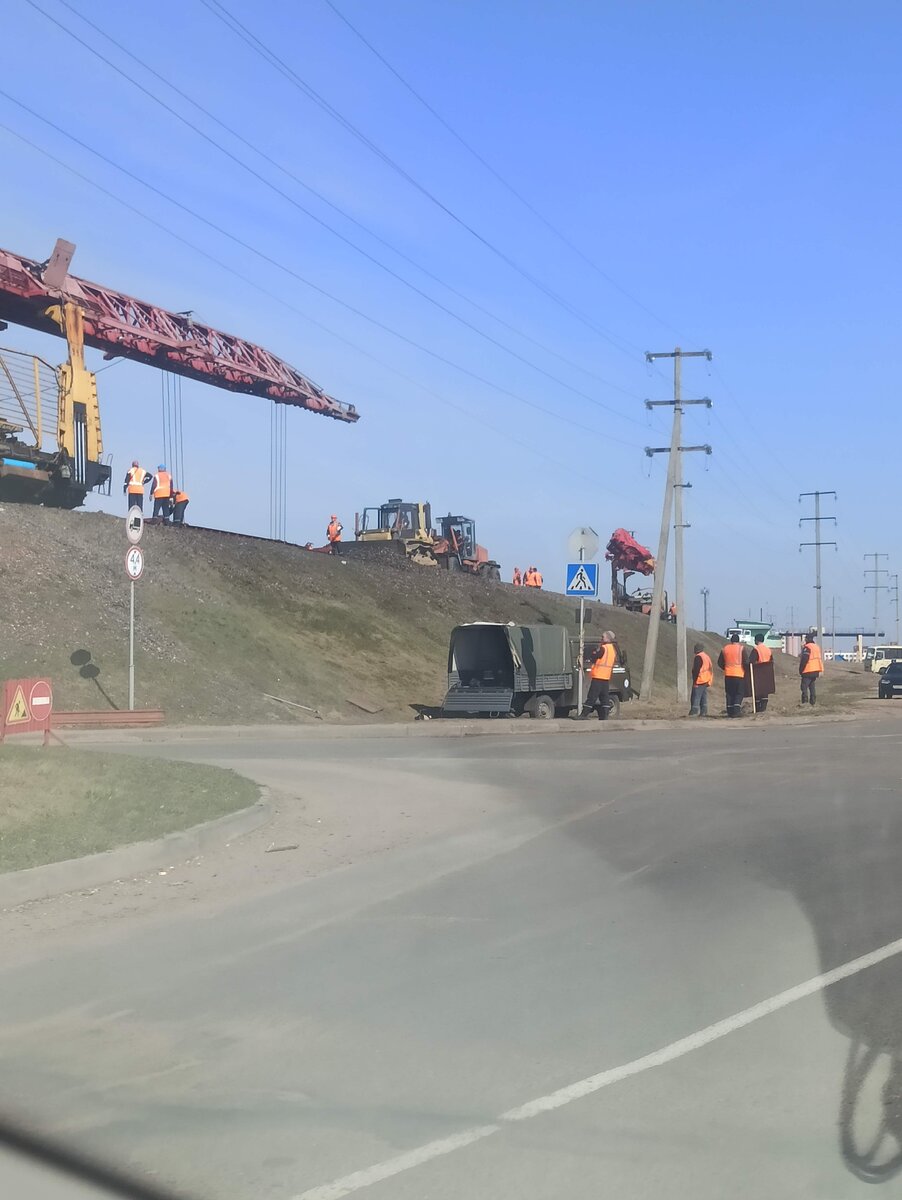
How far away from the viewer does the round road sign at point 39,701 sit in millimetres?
14727

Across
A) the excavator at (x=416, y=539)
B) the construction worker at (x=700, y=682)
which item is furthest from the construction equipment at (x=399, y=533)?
the construction worker at (x=700, y=682)

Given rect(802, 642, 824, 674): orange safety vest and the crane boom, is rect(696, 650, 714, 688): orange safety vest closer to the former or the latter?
rect(802, 642, 824, 674): orange safety vest

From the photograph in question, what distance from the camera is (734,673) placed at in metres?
24.4

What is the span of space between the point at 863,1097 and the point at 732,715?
20.3 metres

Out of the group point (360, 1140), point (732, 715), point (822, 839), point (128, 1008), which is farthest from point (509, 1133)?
point (732, 715)

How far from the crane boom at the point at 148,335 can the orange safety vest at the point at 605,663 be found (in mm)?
18117

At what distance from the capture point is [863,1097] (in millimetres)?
4781

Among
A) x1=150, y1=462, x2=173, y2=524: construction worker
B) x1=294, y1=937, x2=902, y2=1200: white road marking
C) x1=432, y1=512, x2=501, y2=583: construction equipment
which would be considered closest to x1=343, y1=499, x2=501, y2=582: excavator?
x1=432, y1=512, x2=501, y2=583: construction equipment

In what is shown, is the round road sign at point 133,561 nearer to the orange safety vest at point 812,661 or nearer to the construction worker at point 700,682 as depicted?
the construction worker at point 700,682

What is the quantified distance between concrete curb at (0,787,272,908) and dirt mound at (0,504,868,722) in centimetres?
1165

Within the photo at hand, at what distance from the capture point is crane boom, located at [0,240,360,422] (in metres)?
31.3

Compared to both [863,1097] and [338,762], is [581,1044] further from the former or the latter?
[338,762]

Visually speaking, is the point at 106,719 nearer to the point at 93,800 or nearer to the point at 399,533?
the point at 93,800

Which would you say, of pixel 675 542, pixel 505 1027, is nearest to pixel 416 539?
pixel 675 542
